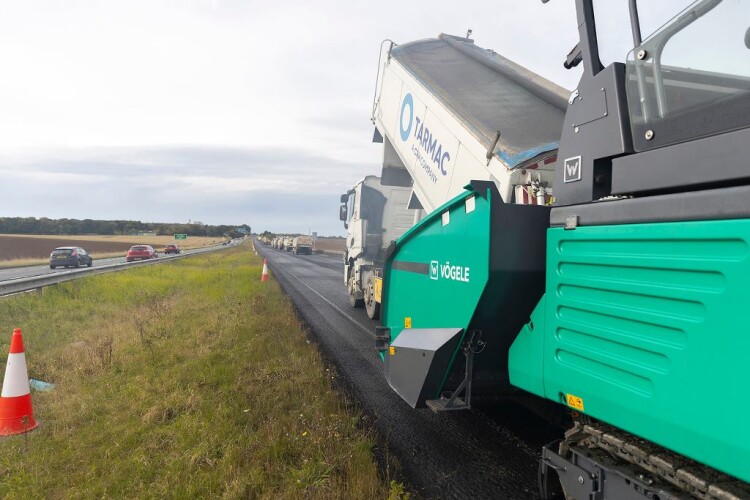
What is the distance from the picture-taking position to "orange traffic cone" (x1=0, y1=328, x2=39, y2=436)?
4.05 meters

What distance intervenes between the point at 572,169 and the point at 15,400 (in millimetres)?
4877

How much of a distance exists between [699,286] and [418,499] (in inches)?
88.5

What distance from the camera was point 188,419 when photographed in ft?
13.2

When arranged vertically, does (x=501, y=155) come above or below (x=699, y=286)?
above

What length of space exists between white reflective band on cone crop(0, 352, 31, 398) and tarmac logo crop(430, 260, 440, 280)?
3.78m

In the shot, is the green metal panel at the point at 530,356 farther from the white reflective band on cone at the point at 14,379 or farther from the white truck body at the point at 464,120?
the white reflective band on cone at the point at 14,379

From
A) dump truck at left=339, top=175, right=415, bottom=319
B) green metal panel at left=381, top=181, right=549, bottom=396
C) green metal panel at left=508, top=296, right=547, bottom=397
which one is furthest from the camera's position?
dump truck at left=339, top=175, right=415, bottom=319

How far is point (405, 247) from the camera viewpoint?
4.35 metres

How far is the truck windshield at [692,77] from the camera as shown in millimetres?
1715

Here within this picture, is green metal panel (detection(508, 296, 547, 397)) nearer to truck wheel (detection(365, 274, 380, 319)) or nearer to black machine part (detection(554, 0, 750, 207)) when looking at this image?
black machine part (detection(554, 0, 750, 207))

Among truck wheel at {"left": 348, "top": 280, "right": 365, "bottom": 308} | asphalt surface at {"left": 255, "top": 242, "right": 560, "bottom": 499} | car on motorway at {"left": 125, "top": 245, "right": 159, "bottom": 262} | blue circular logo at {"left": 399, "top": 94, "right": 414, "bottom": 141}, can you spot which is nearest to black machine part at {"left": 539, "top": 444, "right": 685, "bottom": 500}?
asphalt surface at {"left": 255, "top": 242, "right": 560, "bottom": 499}

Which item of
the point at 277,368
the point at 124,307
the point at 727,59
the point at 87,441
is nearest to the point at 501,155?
the point at 727,59

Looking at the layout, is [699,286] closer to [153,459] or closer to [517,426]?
[517,426]

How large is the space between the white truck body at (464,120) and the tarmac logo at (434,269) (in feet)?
3.12
